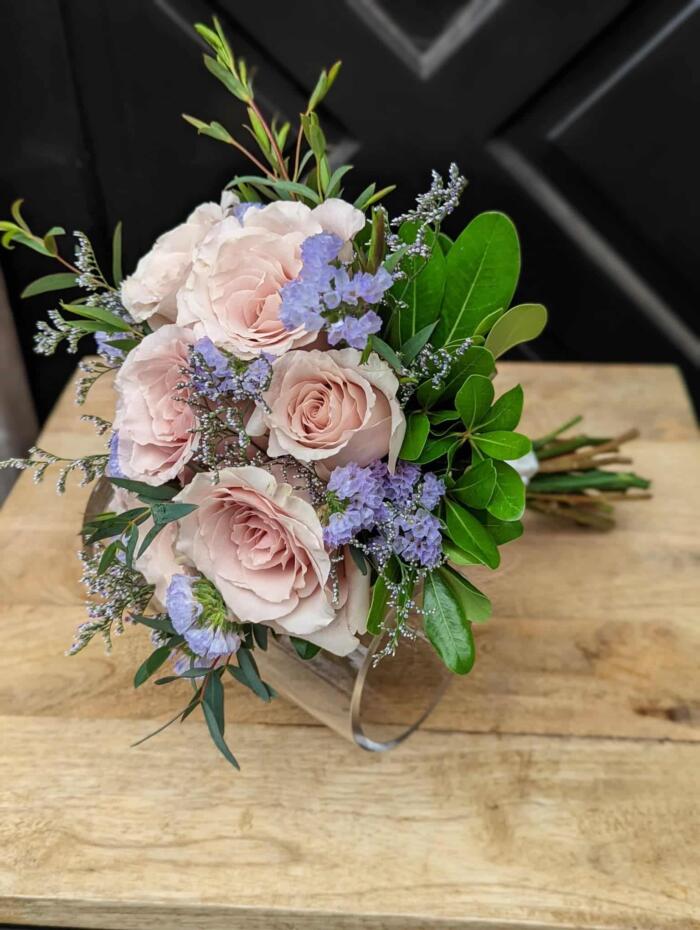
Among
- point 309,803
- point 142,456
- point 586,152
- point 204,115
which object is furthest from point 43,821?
point 586,152

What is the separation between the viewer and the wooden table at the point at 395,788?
59 centimetres

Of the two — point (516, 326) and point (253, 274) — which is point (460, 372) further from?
point (253, 274)

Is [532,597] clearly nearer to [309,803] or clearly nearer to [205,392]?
[309,803]

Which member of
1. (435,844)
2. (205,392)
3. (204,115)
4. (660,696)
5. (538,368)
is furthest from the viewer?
(204,115)

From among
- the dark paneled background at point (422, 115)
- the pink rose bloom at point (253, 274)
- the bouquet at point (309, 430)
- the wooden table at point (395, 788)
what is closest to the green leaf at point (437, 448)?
the bouquet at point (309, 430)

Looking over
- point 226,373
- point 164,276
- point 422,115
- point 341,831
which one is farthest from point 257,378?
point 422,115

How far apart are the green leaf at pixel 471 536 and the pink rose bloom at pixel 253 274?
0.50ft

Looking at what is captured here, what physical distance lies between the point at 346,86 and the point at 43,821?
114cm

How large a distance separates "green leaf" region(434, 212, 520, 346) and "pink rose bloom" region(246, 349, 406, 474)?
8cm

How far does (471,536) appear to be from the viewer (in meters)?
0.52

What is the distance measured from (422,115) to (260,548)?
3.39 feet

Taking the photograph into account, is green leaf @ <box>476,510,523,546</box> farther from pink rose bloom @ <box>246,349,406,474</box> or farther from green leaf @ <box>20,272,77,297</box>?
green leaf @ <box>20,272,77,297</box>

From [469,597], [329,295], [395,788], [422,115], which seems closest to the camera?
[329,295]

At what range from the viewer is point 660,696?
0.74 meters
